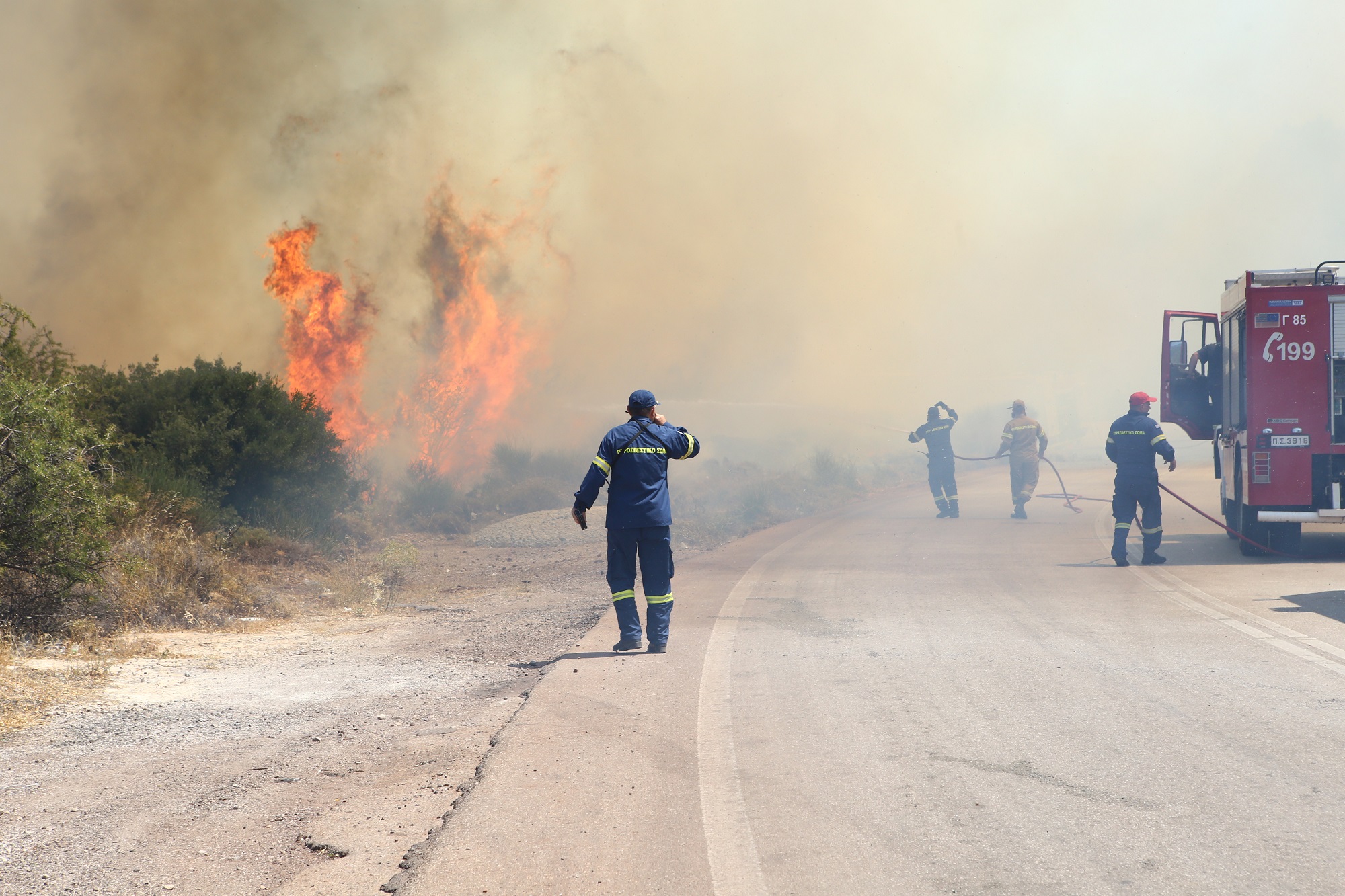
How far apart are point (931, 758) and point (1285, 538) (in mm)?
9700

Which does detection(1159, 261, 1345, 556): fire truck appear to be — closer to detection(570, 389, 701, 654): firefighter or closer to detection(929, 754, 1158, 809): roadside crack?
detection(570, 389, 701, 654): firefighter

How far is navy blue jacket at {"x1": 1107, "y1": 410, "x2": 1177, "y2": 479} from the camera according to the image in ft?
39.4

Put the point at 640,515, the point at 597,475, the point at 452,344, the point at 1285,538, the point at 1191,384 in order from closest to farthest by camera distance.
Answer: the point at 597,475 → the point at 640,515 → the point at 1285,538 → the point at 1191,384 → the point at 452,344

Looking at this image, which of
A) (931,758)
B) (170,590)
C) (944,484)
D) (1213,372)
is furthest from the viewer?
(944,484)

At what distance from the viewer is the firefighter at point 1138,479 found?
11930 mm

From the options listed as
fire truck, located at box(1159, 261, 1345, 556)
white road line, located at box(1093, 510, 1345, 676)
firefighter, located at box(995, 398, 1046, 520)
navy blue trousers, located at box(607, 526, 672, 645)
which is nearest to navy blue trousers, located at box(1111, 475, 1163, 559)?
white road line, located at box(1093, 510, 1345, 676)

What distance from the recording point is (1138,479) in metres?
12.1

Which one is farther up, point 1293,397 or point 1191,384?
point 1191,384

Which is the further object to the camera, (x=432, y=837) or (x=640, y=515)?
(x=640, y=515)

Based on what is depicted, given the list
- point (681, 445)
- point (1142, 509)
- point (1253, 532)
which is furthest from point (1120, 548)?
point (681, 445)

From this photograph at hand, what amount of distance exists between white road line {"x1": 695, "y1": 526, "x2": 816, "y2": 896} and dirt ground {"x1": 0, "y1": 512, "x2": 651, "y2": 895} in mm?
1068

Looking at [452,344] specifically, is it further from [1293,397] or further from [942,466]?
[1293,397]

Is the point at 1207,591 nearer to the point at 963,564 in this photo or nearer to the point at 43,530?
the point at 963,564

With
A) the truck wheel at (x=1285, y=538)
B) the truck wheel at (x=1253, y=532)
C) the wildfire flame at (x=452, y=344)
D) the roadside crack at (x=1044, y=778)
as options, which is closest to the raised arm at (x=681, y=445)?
the roadside crack at (x=1044, y=778)
